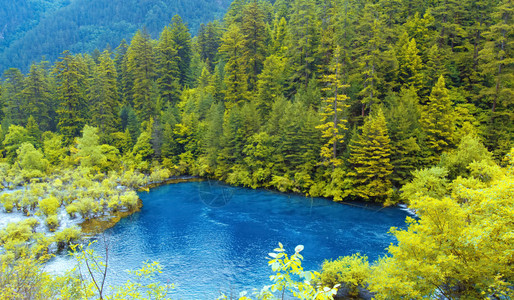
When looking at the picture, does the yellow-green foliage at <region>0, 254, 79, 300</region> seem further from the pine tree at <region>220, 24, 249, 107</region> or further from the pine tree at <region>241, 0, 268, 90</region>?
the pine tree at <region>241, 0, 268, 90</region>

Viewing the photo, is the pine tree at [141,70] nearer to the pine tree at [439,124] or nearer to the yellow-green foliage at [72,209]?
the yellow-green foliage at [72,209]

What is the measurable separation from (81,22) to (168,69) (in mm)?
84366

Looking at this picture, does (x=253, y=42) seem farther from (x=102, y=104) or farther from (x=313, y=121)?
(x=102, y=104)

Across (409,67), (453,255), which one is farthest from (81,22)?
(453,255)

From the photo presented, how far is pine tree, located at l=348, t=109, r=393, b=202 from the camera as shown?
2827cm

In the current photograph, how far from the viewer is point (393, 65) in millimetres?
32344

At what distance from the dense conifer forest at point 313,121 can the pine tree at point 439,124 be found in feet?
0.46

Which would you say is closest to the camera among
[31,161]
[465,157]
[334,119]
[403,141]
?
[465,157]

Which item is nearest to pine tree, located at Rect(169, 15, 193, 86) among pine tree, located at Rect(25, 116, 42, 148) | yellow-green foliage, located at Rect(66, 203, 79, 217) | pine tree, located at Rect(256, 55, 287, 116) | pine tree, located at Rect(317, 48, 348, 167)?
pine tree, located at Rect(256, 55, 287, 116)

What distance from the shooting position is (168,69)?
53.6 meters

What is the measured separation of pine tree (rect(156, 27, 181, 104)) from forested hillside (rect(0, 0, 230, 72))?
55429 mm

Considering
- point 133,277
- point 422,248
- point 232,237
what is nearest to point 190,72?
point 232,237

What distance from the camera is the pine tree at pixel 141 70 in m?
50.6

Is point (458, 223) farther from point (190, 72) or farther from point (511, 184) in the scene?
point (190, 72)
